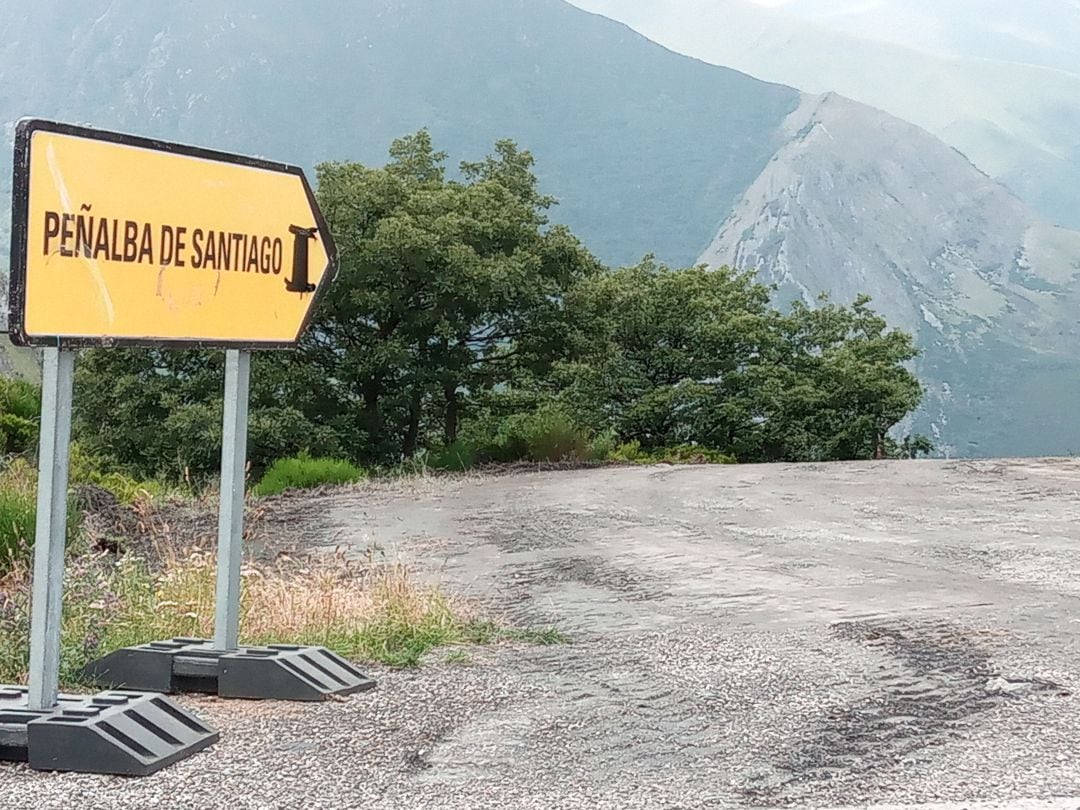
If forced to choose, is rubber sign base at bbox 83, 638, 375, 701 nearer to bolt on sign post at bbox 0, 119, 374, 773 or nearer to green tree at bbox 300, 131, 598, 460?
bolt on sign post at bbox 0, 119, 374, 773

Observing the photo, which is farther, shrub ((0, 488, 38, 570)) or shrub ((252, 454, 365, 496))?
shrub ((252, 454, 365, 496))

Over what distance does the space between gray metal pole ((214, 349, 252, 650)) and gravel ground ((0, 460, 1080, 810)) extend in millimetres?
345

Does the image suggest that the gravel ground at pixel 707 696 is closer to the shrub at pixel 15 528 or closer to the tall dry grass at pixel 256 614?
the tall dry grass at pixel 256 614

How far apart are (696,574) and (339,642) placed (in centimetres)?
312

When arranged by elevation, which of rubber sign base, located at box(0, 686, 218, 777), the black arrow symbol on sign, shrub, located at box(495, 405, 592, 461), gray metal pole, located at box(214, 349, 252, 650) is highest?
the black arrow symbol on sign

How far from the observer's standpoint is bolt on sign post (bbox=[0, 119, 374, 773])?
14.0 feet

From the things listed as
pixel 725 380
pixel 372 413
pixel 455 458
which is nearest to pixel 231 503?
pixel 455 458

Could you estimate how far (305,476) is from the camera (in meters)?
17.5

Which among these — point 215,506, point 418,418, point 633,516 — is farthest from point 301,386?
point 633,516

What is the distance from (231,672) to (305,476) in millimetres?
12266

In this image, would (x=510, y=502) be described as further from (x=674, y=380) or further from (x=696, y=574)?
(x=674, y=380)

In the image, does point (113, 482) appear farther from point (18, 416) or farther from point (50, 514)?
point (50, 514)

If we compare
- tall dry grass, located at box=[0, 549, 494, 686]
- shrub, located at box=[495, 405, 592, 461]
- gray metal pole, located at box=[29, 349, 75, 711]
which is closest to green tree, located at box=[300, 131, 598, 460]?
shrub, located at box=[495, 405, 592, 461]

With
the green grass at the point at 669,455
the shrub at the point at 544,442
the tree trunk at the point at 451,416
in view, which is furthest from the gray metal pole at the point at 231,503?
the tree trunk at the point at 451,416
